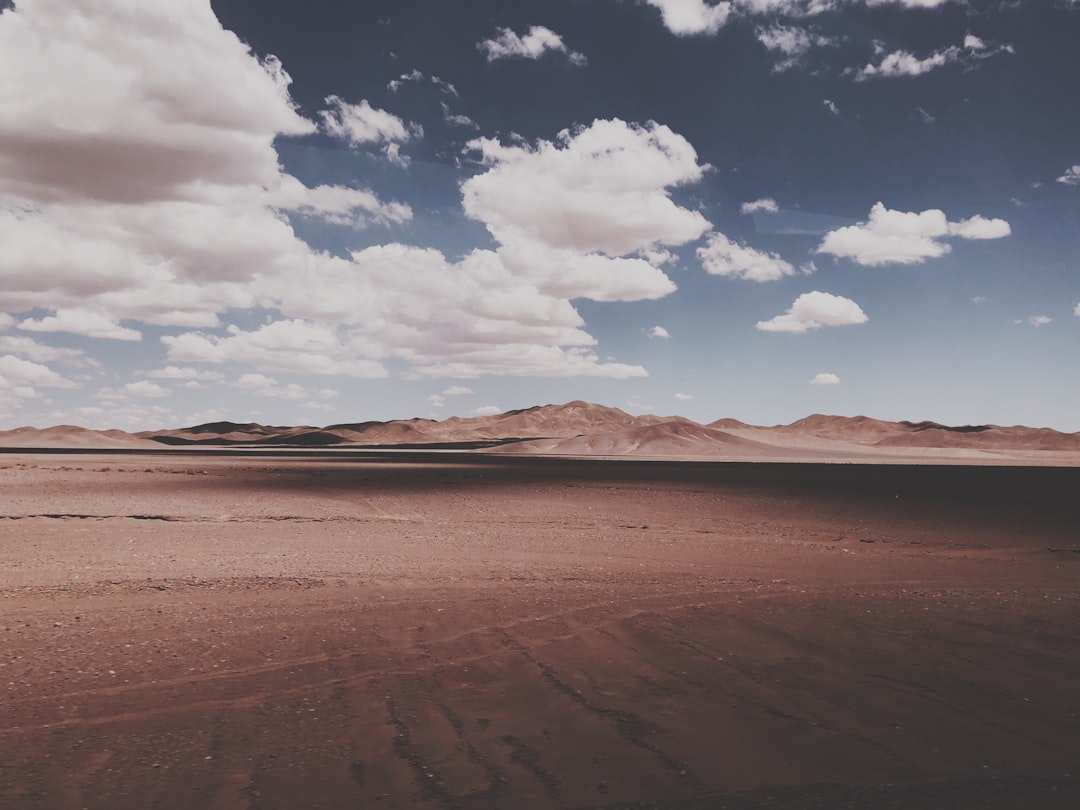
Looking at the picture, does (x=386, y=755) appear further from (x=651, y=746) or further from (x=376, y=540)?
(x=376, y=540)

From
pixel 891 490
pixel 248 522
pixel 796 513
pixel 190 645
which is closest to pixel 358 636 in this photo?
pixel 190 645

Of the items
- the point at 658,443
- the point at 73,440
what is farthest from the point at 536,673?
the point at 73,440

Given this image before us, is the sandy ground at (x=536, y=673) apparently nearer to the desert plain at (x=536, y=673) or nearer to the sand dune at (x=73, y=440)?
the desert plain at (x=536, y=673)

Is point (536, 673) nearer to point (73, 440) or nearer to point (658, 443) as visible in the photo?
point (658, 443)

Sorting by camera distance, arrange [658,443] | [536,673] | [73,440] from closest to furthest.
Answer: [536,673], [658,443], [73,440]

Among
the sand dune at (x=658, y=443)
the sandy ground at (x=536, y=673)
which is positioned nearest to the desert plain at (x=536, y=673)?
the sandy ground at (x=536, y=673)

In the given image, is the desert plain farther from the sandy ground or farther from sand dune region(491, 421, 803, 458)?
sand dune region(491, 421, 803, 458)

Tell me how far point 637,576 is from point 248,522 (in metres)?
11.4

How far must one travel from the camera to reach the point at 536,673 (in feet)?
21.4

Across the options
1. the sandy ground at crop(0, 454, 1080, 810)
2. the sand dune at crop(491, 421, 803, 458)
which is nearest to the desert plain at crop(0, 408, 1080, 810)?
the sandy ground at crop(0, 454, 1080, 810)

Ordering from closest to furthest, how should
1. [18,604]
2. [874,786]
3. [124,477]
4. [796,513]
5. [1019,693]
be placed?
[874,786] → [1019,693] → [18,604] → [796,513] → [124,477]

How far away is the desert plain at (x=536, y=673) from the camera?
4.46 metres

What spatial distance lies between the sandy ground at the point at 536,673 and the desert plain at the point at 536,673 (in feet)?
0.10

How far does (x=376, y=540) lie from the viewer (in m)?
15.6
